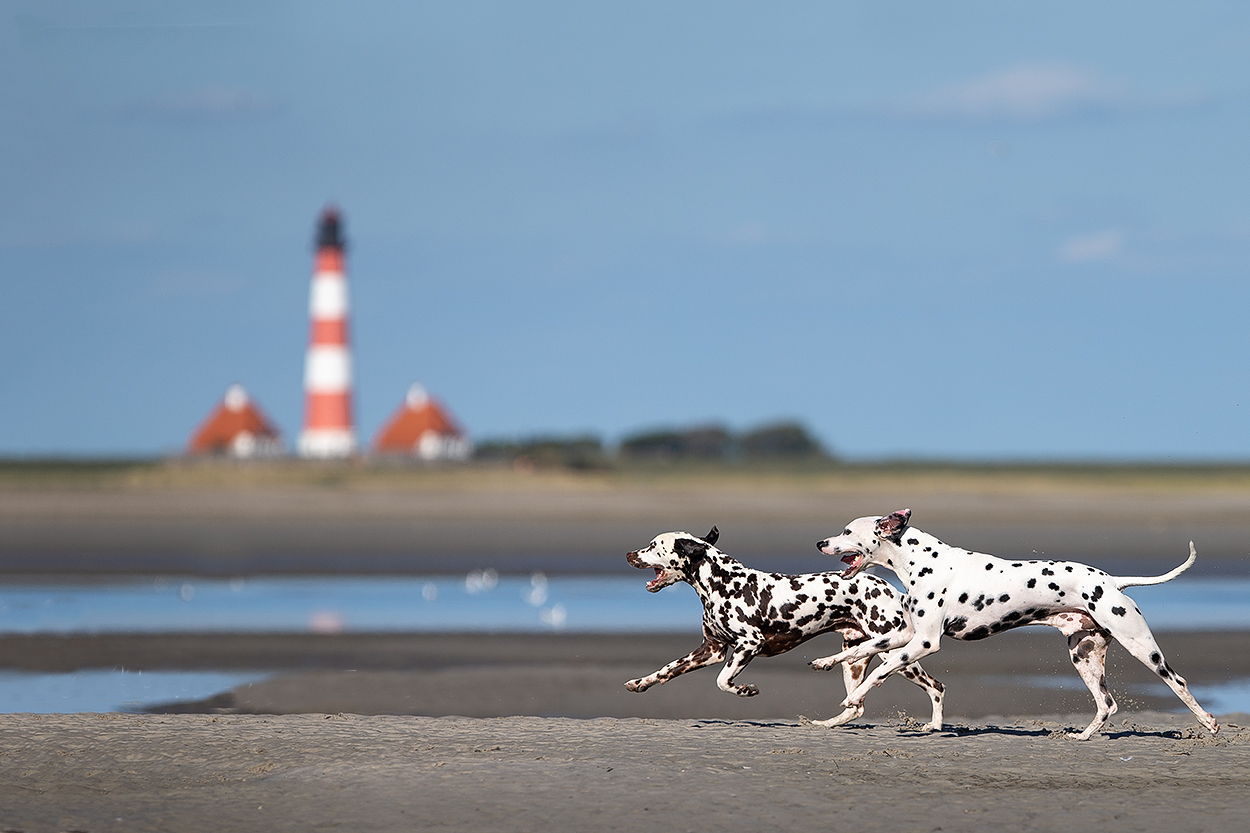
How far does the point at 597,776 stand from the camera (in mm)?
10148

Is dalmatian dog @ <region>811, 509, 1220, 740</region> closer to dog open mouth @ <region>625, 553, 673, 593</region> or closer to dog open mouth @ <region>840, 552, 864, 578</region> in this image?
dog open mouth @ <region>840, 552, 864, 578</region>

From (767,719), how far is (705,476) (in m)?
57.6

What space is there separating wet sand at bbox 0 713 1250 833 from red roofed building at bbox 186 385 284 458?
6121 cm

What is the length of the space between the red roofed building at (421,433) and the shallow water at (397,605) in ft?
136

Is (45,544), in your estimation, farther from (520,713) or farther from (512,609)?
(520,713)

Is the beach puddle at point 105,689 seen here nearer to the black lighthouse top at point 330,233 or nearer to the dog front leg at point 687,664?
the dog front leg at point 687,664

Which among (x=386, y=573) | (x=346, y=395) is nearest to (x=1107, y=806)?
(x=386, y=573)

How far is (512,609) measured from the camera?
24328mm

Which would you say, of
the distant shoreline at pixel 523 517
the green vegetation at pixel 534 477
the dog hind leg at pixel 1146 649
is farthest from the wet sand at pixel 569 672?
the green vegetation at pixel 534 477

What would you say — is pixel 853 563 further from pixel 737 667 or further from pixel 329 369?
pixel 329 369

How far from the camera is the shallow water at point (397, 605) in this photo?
850 inches

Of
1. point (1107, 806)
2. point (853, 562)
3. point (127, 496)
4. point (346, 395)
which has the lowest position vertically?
point (1107, 806)

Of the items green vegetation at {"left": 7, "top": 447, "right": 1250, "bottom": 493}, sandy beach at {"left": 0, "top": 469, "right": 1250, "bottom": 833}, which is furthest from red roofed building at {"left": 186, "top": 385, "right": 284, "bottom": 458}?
sandy beach at {"left": 0, "top": 469, "right": 1250, "bottom": 833}

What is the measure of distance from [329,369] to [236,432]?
899cm
